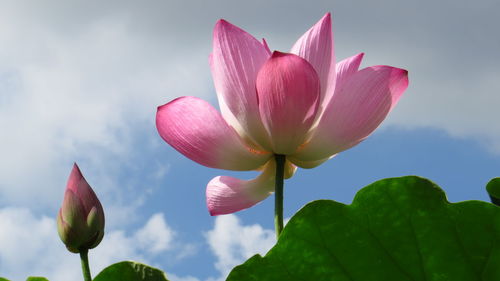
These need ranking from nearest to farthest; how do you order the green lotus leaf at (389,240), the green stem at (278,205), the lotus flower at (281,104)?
the green lotus leaf at (389,240) → the green stem at (278,205) → the lotus flower at (281,104)

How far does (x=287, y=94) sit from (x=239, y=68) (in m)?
0.12

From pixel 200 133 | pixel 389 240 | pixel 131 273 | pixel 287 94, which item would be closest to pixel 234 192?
pixel 200 133

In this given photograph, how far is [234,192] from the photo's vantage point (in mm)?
1462

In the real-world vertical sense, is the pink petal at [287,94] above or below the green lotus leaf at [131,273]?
above

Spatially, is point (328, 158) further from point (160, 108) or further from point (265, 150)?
point (160, 108)

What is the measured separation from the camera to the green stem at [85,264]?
3.86 feet

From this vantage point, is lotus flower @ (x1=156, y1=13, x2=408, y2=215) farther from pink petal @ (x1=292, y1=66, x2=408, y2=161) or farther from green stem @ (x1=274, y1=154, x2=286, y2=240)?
green stem @ (x1=274, y1=154, x2=286, y2=240)

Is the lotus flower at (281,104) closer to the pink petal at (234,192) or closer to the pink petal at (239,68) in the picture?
the pink petal at (239,68)

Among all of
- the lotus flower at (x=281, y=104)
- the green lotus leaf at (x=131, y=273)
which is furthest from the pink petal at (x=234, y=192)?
the green lotus leaf at (x=131, y=273)

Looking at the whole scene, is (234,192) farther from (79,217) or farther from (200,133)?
(79,217)

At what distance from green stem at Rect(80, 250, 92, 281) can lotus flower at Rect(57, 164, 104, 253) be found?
13mm

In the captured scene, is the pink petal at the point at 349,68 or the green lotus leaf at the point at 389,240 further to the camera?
the pink petal at the point at 349,68

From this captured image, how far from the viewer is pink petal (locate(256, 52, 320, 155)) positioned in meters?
1.21

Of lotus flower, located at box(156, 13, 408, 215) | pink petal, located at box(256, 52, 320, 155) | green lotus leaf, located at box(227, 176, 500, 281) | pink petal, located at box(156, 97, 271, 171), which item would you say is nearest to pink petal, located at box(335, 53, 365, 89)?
lotus flower, located at box(156, 13, 408, 215)
